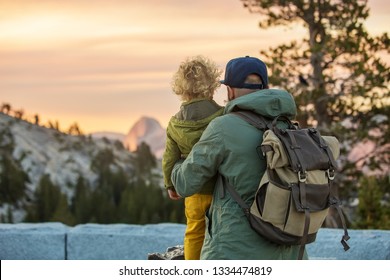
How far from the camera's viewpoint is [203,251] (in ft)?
12.1

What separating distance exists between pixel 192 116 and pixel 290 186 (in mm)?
608

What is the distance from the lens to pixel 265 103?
3.55 m

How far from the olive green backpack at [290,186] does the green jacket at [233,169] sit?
39mm

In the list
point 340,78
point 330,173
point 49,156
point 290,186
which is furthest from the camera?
point 49,156

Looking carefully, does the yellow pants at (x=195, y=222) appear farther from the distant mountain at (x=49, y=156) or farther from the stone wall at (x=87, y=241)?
the distant mountain at (x=49, y=156)

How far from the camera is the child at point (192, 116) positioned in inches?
150

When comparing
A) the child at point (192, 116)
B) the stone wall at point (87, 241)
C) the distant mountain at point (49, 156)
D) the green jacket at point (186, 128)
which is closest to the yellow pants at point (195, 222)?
the child at point (192, 116)

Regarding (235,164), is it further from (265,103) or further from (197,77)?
(197,77)

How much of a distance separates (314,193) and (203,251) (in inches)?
21.1

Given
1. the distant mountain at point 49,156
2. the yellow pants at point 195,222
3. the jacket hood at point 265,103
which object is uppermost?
the jacket hood at point 265,103

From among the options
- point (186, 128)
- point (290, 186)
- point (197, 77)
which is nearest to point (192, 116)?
point (186, 128)

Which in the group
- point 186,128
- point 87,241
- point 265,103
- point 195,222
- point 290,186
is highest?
point 265,103
